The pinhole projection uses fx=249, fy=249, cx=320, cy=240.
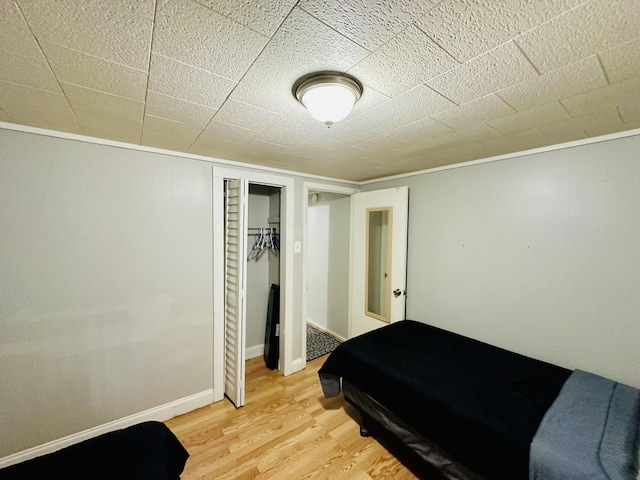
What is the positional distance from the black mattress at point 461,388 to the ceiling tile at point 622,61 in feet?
5.48

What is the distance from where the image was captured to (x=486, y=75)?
106 cm

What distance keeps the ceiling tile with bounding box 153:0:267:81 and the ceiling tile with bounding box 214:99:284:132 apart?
0.31 meters

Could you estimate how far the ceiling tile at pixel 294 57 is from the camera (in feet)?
2.71

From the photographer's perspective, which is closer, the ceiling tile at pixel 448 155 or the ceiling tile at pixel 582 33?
the ceiling tile at pixel 582 33

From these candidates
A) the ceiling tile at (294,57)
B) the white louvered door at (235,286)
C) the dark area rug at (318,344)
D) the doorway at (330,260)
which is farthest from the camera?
the doorway at (330,260)

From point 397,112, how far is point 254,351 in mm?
3230

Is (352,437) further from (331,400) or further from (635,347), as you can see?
(635,347)

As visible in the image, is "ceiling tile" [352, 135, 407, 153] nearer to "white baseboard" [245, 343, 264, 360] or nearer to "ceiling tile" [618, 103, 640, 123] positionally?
"ceiling tile" [618, 103, 640, 123]

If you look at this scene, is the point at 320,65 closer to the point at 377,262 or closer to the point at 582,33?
the point at 582,33

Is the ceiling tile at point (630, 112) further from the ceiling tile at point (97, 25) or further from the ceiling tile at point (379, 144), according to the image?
the ceiling tile at point (97, 25)

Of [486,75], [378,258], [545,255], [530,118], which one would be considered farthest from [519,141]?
[378,258]

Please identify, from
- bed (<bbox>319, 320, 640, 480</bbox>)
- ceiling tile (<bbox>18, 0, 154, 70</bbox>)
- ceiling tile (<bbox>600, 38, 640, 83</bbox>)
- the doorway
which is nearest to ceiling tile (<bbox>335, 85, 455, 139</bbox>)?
ceiling tile (<bbox>600, 38, 640, 83</bbox>)

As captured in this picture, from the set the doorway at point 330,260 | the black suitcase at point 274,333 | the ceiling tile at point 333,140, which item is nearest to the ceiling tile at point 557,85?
the ceiling tile at point 333,140

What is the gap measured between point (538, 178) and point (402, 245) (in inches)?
51.5
